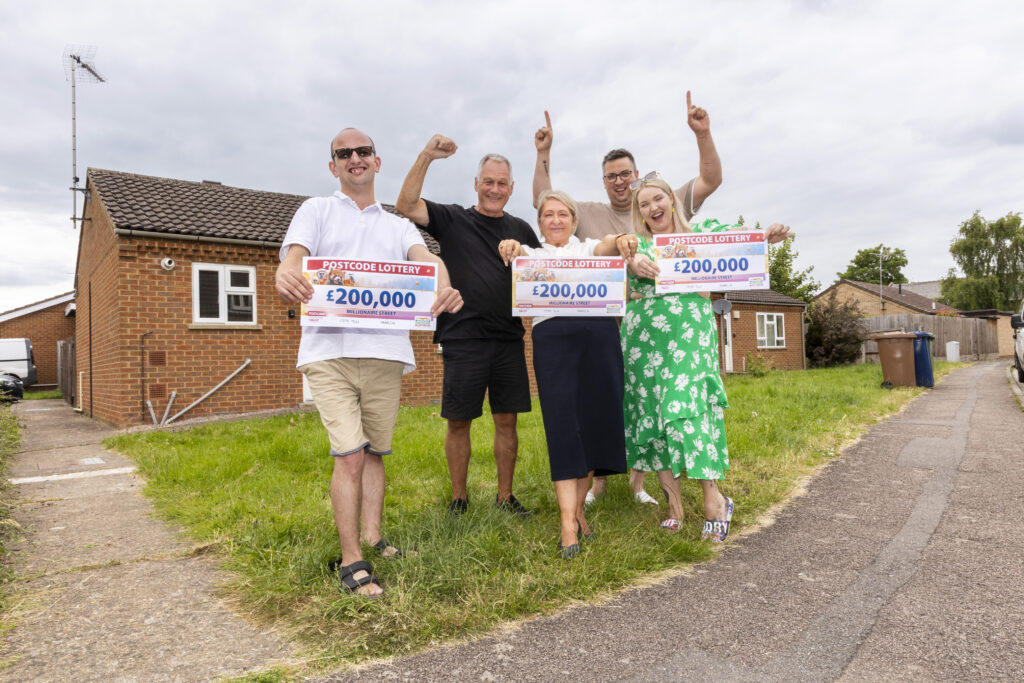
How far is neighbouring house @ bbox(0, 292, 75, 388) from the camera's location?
30672 millimetres

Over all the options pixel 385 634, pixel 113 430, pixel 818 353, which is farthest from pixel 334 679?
pixel 818 353

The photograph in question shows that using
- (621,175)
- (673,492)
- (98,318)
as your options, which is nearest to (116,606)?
(673,492)

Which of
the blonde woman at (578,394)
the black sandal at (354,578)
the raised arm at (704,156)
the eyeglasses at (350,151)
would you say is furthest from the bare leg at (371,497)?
the raised arm at (704,156)

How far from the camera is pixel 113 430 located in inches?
436

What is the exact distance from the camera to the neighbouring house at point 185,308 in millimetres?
11172

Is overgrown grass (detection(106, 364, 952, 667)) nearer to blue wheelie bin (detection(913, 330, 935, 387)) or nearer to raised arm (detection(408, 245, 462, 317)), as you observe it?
raised arm (detection(408, 245, 462, 317))

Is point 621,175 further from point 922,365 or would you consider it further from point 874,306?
point 874,306

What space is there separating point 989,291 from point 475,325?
6339 centimetres

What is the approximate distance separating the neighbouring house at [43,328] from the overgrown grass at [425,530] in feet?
97.2

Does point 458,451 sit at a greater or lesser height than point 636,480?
greater

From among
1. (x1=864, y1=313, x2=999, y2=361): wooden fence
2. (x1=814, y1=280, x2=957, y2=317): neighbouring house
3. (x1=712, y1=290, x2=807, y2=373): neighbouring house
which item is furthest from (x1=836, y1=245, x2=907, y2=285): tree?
(x1=712, y1=290, x2=807, y2=373): neighbouring house

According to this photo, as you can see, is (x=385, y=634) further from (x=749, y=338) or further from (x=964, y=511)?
(x=749, y=338)

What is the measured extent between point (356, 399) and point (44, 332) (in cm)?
3674

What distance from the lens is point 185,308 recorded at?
11.7 meters
